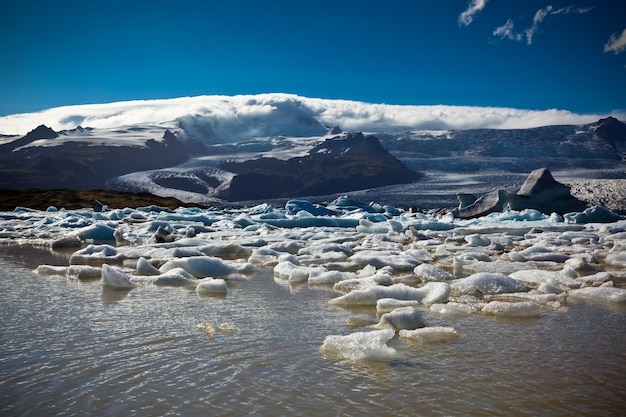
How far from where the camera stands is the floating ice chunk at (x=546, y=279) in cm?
507

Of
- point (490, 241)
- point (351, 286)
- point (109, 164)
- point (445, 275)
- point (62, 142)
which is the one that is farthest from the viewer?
point (62, 142)

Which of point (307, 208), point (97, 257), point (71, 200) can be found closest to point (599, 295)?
point (97, 257)

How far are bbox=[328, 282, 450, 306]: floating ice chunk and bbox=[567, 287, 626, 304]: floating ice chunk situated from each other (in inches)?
47.1

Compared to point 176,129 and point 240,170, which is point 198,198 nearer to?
point 240,170

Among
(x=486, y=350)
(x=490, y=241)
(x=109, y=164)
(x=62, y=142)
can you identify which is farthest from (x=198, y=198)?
(x=486, y=350)

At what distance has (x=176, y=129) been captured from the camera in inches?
4776

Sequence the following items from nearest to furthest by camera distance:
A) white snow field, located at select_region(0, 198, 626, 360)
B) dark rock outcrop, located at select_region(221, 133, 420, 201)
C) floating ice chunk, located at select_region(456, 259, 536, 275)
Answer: white snow field, located at select_region(0, 198, 626, 360), floating ice chunk, located at select_region(456, 259, 536, 275), dark rock outcrop, located at select_region(221, 133, 420, 201)

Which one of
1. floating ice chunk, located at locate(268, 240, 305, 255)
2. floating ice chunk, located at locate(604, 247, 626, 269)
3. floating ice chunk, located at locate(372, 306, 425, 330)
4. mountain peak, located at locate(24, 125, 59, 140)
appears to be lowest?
floating ice chunk, located at locate(604, 247, 626, 269)

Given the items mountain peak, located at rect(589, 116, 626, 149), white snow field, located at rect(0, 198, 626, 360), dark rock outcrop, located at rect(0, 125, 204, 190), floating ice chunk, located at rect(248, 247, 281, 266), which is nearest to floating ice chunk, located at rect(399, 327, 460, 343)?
white snow field, located at rect(0, 198, 626, 360)

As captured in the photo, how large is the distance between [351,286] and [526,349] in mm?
2287

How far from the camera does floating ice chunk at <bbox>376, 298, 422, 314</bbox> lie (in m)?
4.08

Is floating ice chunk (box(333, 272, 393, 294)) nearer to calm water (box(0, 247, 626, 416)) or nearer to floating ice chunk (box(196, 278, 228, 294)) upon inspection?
calm water (box(0, 247, 626, 416))

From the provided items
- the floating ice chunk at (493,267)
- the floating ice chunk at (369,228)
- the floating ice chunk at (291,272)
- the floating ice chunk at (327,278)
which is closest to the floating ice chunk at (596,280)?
the floating ice chunk at (493,267)

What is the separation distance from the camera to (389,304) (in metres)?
4.12
